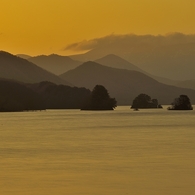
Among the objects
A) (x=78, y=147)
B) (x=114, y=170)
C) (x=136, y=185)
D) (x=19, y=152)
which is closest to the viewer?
(x=136, y=185)

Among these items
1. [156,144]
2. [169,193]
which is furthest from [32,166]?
[156,144]

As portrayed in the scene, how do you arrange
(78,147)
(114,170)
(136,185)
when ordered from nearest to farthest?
1. (136,185)
2. (114,170)
3. (78,147)

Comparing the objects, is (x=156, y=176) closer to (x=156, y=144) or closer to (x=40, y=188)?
(x=40, y=188)

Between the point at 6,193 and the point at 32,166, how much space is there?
12.5m

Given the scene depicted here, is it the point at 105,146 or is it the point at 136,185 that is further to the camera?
the point at 105,146

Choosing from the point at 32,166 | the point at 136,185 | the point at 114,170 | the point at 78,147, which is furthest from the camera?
the point at 78,147

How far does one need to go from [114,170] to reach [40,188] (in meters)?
8.81

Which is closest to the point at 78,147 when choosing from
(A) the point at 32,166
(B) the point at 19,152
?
(B) the point at 19,152

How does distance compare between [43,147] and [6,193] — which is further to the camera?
[43,147]

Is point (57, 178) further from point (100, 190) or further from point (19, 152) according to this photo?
point (19, 152)

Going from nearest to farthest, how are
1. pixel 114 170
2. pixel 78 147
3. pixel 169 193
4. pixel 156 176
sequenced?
pixel 169 193 → pixel 156 176 → pixel 114 170 → pixel 78 147

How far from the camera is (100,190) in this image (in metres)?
39.9

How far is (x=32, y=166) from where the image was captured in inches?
2029

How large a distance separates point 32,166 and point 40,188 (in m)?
11.0
